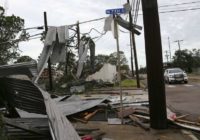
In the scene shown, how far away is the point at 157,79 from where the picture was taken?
12.9 meters

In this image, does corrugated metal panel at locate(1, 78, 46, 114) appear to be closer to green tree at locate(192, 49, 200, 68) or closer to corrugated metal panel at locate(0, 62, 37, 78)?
corrugated metal panel at locate(0, 62, 37, 78)

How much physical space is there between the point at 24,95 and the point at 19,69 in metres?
0.95

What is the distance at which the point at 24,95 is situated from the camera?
516 inches

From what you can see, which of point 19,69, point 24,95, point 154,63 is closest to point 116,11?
point 154,63

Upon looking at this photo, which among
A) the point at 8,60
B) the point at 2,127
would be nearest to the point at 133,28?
the point at 2,127

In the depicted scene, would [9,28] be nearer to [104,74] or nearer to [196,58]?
[104,74]

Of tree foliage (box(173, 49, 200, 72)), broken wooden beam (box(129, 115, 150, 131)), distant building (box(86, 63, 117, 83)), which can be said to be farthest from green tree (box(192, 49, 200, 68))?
broken wooden beam (box(129, 115, 150, 131))

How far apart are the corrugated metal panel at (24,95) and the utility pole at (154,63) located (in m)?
3.01

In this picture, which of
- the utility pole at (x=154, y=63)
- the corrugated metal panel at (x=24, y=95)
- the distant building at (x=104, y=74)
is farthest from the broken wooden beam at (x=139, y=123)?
the distant building at (x=104, y=74)

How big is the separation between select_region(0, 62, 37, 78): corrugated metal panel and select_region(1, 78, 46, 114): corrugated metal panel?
28cm

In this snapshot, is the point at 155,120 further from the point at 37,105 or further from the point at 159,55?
the point at 37,105

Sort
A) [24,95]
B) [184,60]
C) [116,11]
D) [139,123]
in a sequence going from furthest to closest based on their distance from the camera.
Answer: [184,60]
[116,11]
[139,123]
[24,95]

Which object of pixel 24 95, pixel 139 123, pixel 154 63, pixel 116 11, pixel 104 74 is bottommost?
pixel 139 123

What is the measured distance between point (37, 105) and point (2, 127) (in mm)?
3228
